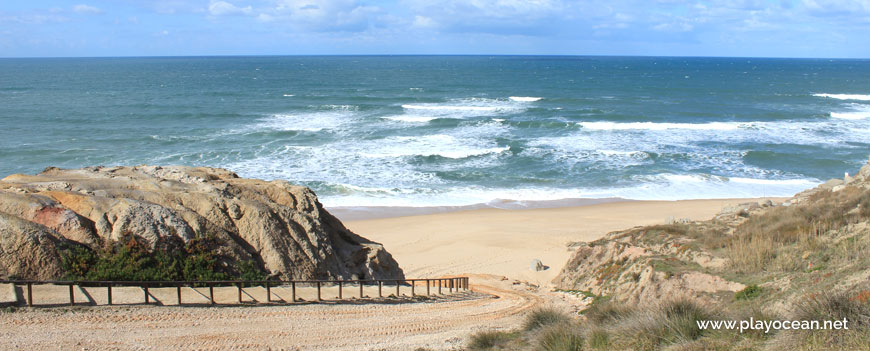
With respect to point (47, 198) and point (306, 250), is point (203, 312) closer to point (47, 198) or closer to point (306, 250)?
point (306, 250)

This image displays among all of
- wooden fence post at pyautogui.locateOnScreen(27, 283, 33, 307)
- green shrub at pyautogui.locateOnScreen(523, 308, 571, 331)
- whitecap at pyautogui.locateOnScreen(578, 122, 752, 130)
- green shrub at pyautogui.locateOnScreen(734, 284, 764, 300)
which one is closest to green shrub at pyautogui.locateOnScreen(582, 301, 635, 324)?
green shrub at pyautogui.locateOnScreen(523, 308, 571, 331)

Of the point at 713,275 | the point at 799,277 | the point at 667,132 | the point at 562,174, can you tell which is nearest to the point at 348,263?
the point at 713,275

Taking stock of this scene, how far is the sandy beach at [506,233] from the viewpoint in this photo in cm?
2012

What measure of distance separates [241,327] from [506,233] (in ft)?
50.9

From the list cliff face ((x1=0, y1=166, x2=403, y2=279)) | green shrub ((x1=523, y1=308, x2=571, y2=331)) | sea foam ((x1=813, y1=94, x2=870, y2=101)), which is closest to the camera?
green shrub ((x1=523, y1=308, x2=571, y2=331))

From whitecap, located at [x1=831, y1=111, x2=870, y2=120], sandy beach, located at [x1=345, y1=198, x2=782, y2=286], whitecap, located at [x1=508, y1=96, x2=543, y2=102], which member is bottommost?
sandy beach, located at [x1=345, y1=198, x2=782, y2=286]

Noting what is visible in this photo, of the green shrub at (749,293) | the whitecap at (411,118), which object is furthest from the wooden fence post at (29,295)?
the whitecap at (411,118)

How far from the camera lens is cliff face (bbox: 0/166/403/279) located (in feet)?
32.8

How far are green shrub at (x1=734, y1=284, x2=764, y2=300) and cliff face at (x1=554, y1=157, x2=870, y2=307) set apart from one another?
0.39 ft

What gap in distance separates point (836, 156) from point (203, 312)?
39.5 meters

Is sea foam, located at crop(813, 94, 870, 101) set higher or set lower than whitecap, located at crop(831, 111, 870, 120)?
higher

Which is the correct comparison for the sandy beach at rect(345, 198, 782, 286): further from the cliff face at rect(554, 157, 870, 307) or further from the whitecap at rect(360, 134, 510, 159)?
the whitecap at rect(360, 134, 510, 159)

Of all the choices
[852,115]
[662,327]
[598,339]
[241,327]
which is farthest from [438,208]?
[852,115]

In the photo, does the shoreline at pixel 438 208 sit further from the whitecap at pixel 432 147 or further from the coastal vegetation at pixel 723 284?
the coastal vegetation at pixel 723 284
